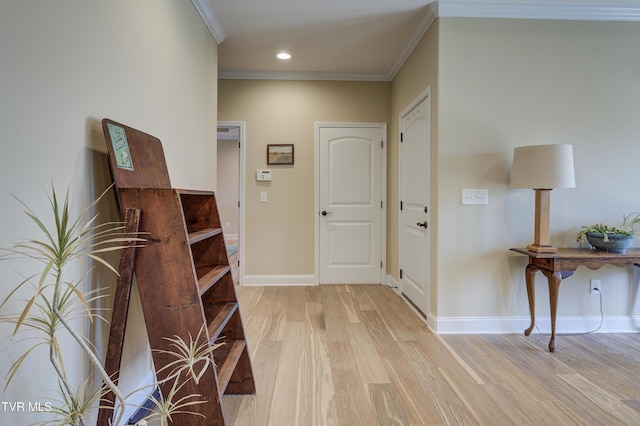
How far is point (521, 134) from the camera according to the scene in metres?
2.60

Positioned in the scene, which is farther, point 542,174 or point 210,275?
point 542,174

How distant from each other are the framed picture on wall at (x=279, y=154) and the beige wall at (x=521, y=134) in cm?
191

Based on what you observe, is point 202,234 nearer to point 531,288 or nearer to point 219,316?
point 219,316

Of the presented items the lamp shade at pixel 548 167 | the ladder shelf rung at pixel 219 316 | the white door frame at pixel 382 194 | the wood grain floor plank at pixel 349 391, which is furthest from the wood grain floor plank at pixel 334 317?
the lamp shade at pixel 548 167

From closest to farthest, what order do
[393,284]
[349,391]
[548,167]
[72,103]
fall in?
[72,103], [349,391], [548,167], [393,284]

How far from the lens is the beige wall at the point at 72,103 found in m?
0.95

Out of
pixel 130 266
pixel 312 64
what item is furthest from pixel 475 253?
pixel 312 64

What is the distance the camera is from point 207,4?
2527 millimetres

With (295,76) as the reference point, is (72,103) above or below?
below

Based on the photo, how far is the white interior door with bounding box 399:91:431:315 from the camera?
2842mm

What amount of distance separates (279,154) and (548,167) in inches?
107

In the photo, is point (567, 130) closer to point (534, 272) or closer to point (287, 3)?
point (534, 272)

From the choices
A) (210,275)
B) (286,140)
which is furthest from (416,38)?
(210,275)

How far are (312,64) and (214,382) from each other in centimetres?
337
